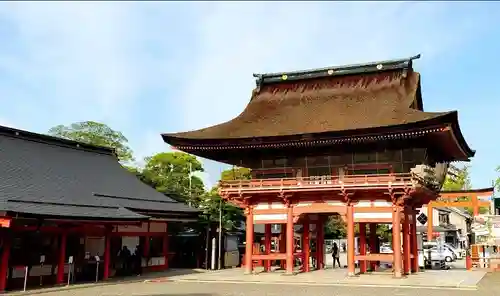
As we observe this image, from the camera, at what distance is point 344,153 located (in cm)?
2614

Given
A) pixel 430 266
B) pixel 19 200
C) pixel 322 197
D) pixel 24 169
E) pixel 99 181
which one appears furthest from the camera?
pixel 430 266

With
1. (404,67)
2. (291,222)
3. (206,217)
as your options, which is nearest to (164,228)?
(206,217)

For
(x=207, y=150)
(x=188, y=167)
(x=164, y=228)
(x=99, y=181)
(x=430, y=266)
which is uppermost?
(x=188, y=167)

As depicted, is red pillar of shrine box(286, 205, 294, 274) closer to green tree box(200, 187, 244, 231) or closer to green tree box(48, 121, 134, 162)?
green tree box(200, 187, 244, 231)

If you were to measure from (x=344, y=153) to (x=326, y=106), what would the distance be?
4.02 m

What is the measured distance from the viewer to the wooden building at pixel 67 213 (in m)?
20.3

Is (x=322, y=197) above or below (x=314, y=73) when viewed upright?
below

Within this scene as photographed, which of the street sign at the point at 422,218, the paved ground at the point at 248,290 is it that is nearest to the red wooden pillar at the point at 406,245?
the paved ground at the point at 248,290

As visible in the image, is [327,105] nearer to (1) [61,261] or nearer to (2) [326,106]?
(2) [326,106]

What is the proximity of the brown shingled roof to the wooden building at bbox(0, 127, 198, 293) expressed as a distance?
16.0 feet

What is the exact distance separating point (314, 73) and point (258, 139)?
8.19 m

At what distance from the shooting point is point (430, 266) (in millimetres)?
33250

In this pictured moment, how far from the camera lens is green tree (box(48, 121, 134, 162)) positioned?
54.1 metres

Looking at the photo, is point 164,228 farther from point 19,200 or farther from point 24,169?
point 19,200
